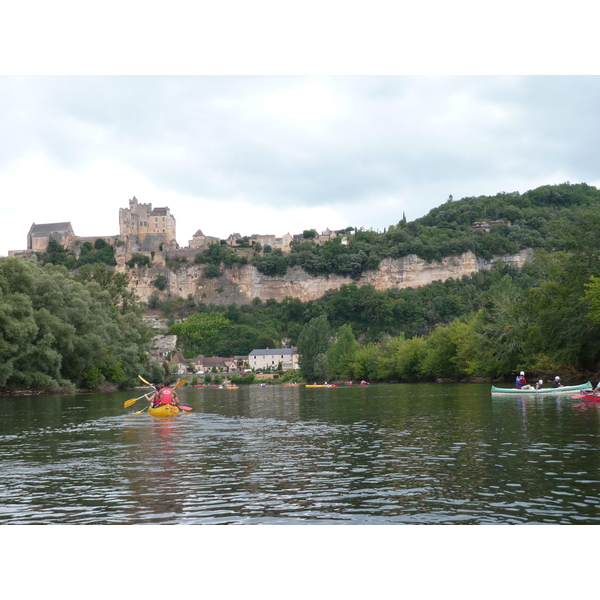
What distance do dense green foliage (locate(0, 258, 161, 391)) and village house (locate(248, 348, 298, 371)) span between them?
66033 mm

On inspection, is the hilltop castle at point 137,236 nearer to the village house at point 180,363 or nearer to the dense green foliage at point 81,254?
the dense green foliage at point 81,254

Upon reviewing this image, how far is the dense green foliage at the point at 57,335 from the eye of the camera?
42.1 m

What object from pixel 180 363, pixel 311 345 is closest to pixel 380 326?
pixel 311 345

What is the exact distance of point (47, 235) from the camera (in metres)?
162

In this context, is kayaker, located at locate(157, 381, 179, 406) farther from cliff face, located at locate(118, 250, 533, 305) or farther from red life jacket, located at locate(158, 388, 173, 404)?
cliff face, located at locate(118, 250, 533, 305)

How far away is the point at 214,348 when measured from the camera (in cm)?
13875

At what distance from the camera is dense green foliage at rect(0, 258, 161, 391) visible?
42.1 m

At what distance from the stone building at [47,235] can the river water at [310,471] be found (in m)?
145

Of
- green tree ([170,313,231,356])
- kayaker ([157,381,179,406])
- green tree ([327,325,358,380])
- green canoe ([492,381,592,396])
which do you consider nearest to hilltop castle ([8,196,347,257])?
green tree ([170,313,231,356])

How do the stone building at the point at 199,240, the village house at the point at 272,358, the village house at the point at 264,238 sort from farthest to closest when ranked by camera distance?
the village house at the point at 264,238 → the stone building at the point at 199,240 → the village house at the point at 272,358

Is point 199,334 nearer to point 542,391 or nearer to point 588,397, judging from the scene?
point 542,391

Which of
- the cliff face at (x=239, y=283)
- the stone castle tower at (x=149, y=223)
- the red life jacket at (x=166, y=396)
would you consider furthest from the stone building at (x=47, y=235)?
the red life jacket at (x=166, y=396)

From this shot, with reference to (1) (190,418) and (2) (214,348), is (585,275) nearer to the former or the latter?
(1) (190,418)

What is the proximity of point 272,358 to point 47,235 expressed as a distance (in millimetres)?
69373
